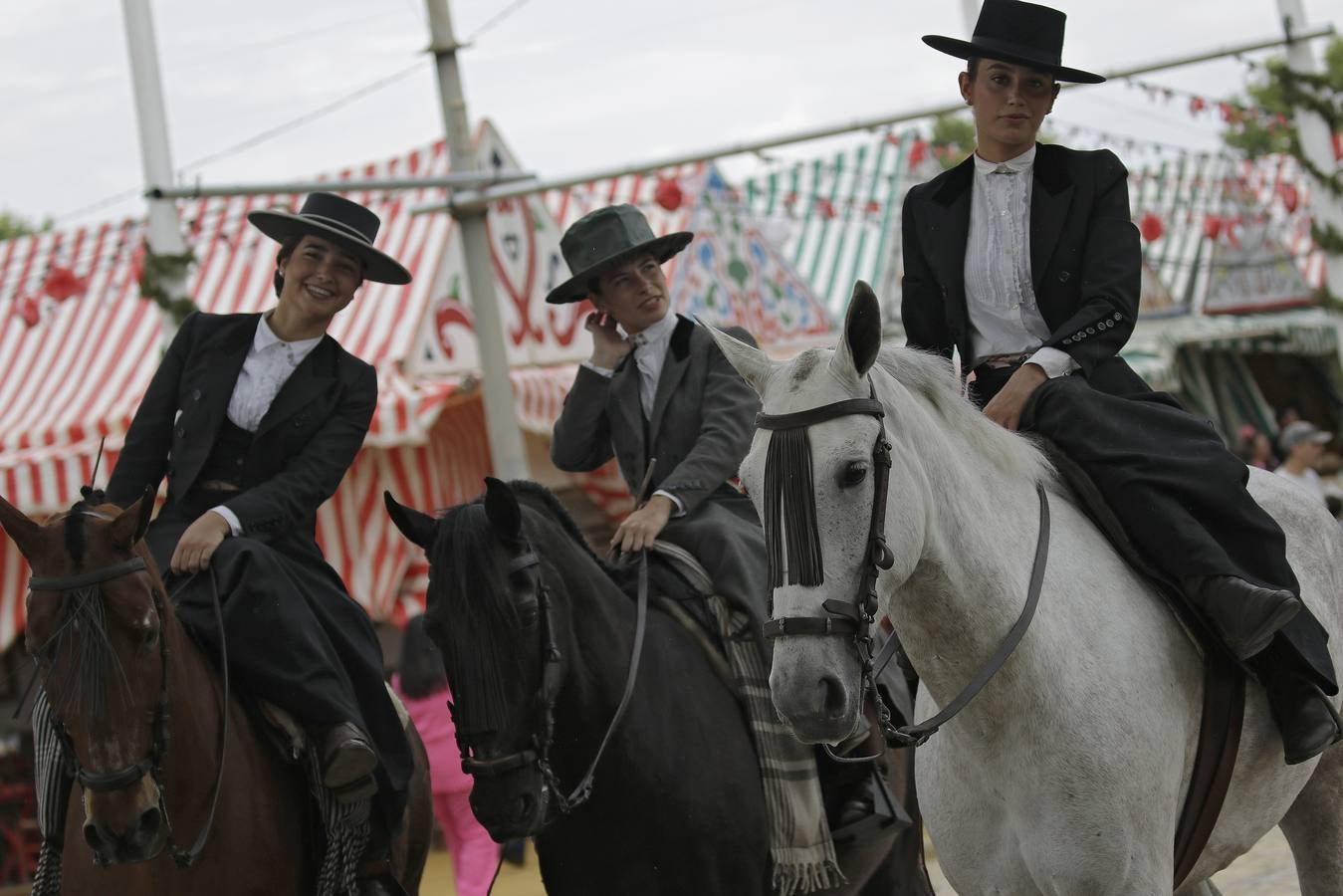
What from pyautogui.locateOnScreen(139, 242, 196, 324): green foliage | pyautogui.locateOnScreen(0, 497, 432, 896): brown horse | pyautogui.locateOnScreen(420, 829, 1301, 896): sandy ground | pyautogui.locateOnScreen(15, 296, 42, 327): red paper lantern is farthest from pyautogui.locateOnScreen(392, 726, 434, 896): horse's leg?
pyautogui.locateOnScreen(15, 296, 42, 327): red paper lantern

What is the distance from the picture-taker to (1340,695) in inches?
171

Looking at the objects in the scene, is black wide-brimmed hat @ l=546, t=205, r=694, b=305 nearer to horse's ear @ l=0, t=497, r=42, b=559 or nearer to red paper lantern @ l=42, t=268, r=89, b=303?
horse's ear @ l=0, t=497, r=42, b=559

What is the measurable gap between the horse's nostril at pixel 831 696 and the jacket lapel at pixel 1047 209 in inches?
63.4

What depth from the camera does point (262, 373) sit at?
5.04 meters

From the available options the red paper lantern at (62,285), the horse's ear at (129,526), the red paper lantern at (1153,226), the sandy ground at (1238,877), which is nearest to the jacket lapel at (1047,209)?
the horse's ear at (129,526)

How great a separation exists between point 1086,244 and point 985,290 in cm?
30

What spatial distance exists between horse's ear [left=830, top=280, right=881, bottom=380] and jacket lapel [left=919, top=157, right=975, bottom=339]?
0.99 m

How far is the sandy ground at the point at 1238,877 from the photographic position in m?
8.15

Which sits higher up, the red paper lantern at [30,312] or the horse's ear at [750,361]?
the horse's ear at [750,361]

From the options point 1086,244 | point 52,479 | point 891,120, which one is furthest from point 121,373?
point 1086,244

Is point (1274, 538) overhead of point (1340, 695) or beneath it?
overhead

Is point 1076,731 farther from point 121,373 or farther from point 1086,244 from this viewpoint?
point 121,373

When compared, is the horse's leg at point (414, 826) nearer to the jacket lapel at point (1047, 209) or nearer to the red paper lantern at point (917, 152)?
the jacket lapel at point (1047, 209)

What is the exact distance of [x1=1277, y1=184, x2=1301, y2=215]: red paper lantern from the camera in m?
20.6
